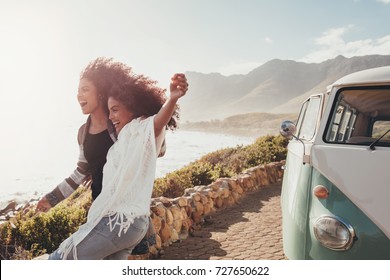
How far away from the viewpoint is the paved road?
407 cm

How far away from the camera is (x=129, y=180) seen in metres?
1.88

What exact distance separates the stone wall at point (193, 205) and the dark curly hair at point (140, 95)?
2.43m

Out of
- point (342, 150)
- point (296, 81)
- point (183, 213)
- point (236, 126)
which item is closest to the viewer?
point (342, 150)

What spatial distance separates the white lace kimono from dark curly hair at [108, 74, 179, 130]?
0.12 meters

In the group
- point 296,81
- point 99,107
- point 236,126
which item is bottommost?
point 236,126

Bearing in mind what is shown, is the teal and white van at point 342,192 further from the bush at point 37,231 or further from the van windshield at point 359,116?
the bush at point 37,231

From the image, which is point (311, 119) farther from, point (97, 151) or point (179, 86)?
point (97, 151)

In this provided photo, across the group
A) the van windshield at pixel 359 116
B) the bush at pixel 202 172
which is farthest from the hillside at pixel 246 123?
the van windshield at pixel 359 116

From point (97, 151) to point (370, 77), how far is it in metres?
1.91

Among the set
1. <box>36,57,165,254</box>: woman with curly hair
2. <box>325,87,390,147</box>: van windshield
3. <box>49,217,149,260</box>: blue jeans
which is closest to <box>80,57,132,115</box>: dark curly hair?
<box>36,57,165,254</box>: woman with curly hair

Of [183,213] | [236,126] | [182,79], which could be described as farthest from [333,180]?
[236,126]

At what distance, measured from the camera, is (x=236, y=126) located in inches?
1507
